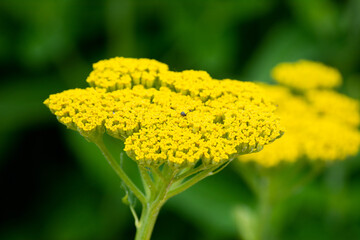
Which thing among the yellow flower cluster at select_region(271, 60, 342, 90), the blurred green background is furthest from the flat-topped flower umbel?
the blurred green background

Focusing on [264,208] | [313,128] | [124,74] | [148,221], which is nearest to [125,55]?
[264,208]

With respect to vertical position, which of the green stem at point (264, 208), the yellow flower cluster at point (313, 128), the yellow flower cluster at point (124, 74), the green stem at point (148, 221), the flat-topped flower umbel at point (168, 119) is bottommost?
the green stem at point (264, 208)

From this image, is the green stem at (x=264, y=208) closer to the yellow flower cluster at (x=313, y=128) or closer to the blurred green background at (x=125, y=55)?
the yellow flower cluster at (x=313, y=128)

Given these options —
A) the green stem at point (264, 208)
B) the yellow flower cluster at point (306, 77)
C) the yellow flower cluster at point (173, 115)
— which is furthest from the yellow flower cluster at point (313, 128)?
the yellow flower cluster at point (173, 115)

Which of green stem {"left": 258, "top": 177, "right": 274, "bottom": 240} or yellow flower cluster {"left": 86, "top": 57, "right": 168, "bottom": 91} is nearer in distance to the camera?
yellow flower cluster {"left": 86, "top": 57, "right": 168, "bottom": 91}

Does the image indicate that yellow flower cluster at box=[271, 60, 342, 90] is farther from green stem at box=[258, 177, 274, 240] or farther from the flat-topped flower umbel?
the flat-topped flower umbel

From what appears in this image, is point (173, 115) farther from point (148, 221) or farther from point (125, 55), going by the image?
point (125, 55)
